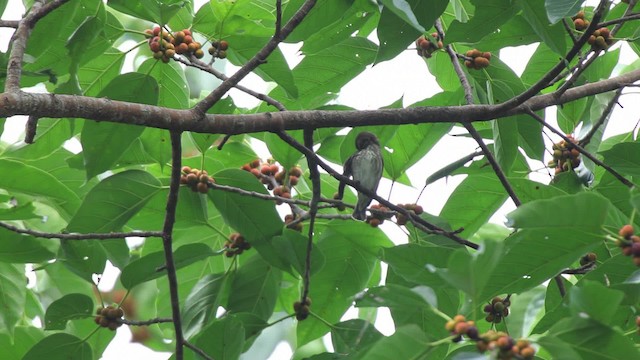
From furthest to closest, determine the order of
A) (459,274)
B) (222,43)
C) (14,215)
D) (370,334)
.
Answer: (222,43), (14,215), (370,334), (459,274)

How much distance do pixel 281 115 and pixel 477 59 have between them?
95 cm

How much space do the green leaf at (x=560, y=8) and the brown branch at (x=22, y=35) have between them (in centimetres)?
Result: 151

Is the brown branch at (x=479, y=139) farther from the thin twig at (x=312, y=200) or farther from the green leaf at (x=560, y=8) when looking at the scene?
the green leaf at (x=560, y=8)

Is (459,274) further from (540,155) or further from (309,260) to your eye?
(540,155)

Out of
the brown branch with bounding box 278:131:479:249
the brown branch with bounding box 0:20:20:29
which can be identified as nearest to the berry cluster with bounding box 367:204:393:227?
the brown branch with bounding box 278:131:479:249

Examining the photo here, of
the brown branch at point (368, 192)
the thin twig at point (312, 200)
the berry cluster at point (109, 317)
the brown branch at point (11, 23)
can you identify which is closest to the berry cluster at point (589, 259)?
the brown branch at point (368, 192)

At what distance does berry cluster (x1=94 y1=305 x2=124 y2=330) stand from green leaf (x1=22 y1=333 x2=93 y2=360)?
104mm

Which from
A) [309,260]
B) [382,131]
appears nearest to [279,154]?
[382,131]

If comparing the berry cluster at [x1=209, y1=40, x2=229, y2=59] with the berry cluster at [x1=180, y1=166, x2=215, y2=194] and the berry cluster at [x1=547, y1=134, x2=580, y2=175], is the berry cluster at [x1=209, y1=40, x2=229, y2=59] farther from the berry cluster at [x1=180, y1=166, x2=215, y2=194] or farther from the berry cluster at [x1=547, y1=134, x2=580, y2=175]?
the berry cluster at [x1=547, y1=134, x2=580, y2=175]

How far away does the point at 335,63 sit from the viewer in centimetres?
355

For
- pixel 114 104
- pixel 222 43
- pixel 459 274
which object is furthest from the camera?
pixel 222 43

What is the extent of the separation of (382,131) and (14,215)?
1438mm

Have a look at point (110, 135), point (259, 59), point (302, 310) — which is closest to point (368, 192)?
point (302, 310)

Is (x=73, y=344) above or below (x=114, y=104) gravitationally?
below
